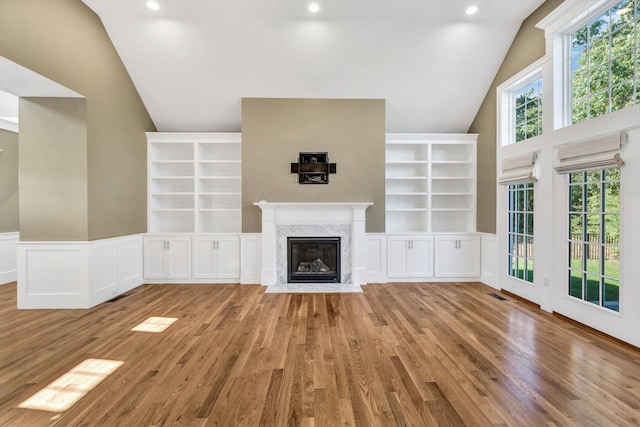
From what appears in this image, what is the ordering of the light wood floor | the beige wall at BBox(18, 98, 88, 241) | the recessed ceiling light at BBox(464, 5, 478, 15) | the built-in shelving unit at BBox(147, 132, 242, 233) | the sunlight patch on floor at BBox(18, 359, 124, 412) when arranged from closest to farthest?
the light wood floor < the sunlight patch on floor at BBox(18, 359, 124, 412) < the beige wall at BBox(18, 98, 88, 241) < the recessed ceiling light at BBox(464, 5, 478, 15) < the built-in shelving unit at BBox(147, 132, 242, 233)

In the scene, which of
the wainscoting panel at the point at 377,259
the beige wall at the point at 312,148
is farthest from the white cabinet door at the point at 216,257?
the wainscoting panel at the point at 377,259

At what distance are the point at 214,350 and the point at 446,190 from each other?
187 inches

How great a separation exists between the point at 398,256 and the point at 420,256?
0.39m

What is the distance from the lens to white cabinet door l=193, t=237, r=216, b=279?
4949 mm

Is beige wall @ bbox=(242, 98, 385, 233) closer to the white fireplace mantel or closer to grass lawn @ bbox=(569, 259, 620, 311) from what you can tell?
the white fireplace mantel

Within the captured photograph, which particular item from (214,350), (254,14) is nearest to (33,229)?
(214,350)

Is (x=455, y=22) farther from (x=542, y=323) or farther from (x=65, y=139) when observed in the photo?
(x=65, y=139)

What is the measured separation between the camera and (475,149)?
5129 millimetres

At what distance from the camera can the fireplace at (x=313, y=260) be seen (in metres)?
4.82

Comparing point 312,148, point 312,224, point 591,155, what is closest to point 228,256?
point 312,224

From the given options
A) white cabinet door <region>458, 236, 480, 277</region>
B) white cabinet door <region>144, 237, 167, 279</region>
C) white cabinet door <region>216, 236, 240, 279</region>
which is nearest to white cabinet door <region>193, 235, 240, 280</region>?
white cabinet door <region>216, 236, 240, 279</region>

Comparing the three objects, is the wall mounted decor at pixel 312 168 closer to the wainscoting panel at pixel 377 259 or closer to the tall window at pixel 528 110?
the wainscoting panel at pixel 377 259

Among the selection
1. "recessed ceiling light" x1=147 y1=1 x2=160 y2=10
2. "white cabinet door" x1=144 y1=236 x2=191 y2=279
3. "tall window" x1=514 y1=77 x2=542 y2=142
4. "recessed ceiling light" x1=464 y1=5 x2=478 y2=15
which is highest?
"recessed ceiling light" x1=464 y1=5 x2=478 y2=15

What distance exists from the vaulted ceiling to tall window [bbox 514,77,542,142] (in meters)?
0.66
